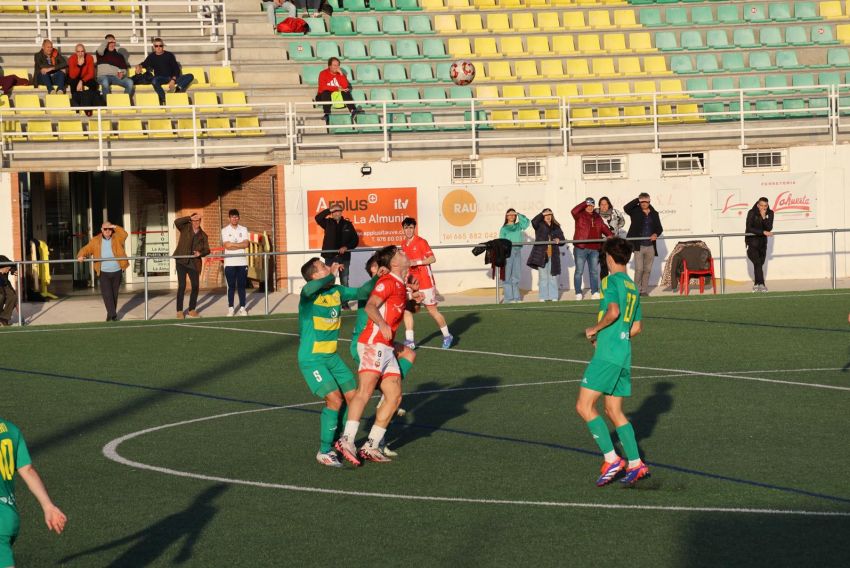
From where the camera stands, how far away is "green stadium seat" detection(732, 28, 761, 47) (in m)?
33.2

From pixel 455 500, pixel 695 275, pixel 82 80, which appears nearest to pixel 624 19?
pixel 695 275

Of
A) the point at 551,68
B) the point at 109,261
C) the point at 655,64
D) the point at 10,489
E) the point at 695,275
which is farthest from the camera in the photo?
the point at 655,64

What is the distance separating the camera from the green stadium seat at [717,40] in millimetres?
33125

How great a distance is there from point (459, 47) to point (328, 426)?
22.3 metres

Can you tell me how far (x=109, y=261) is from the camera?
2344cm

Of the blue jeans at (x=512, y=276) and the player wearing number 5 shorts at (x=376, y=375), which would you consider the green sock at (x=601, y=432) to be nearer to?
the player wearing number 5 shorts at (x=376, y=375)

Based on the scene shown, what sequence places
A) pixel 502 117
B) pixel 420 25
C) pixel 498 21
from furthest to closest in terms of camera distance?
1. pixel 498 21
2. pixel 420 25
3. pixel 502 117

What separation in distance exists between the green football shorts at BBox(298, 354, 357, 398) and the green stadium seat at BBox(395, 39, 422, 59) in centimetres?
2133

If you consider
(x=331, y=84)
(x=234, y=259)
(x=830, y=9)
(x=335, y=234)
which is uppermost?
(x=830, y=9)

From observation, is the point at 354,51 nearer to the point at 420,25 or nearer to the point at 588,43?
the point at 420,25

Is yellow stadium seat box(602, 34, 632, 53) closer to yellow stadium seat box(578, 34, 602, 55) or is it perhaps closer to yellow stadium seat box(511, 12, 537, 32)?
yellow stadium seat box(578, 34, 602, 55)

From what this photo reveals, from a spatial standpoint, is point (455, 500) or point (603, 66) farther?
point (603, 66)

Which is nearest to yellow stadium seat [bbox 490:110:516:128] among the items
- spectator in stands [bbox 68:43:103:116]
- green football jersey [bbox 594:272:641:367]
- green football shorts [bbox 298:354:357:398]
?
spectator in stands [bbox 68:43:103:116]

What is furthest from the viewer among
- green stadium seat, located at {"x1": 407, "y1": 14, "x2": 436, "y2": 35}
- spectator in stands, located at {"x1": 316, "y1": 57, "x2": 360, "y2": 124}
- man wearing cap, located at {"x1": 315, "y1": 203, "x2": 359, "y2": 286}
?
green stadium seat, located at {"x1": 407, "y1": 14, "x2": 436, "y2": 35}
